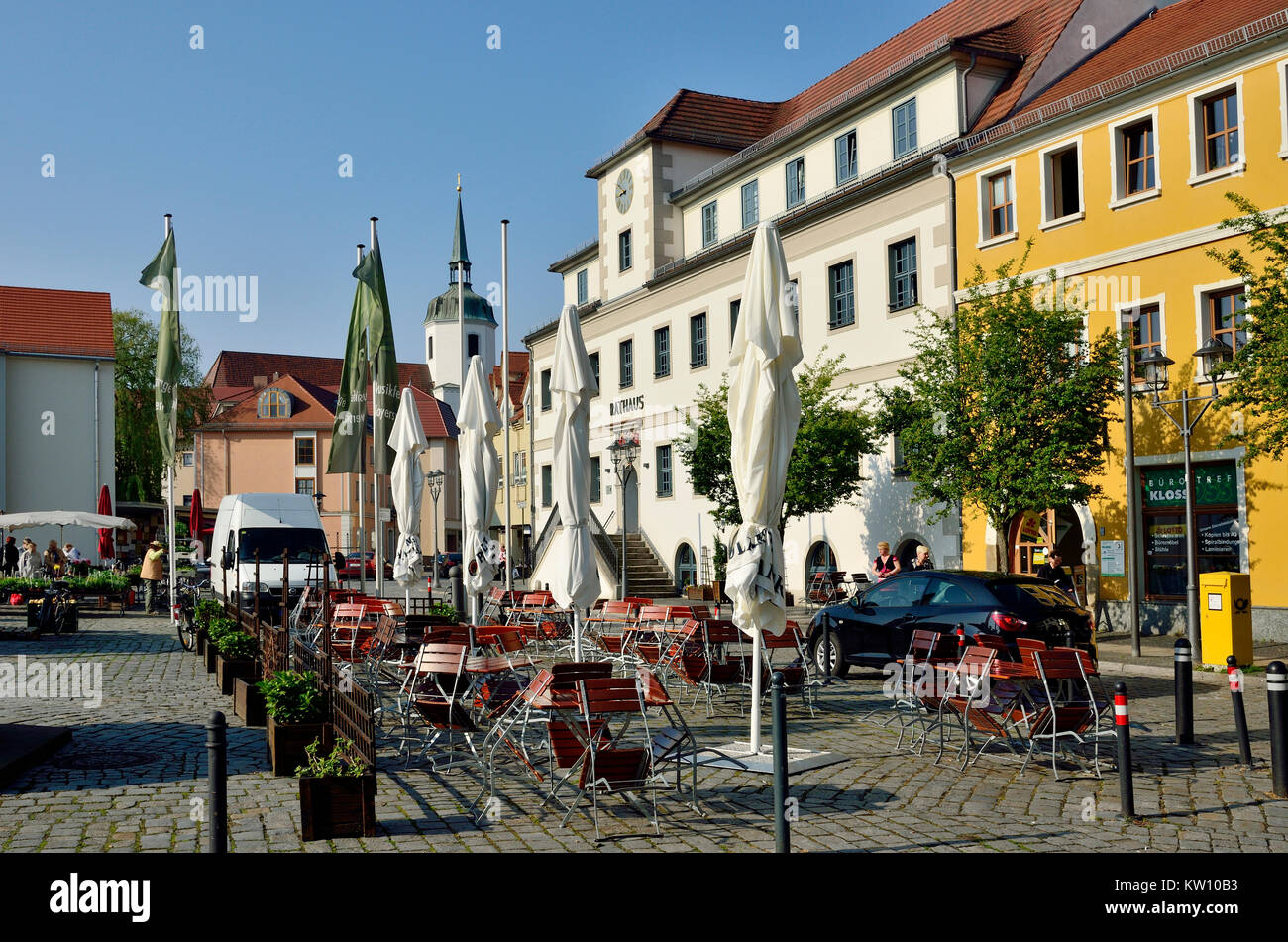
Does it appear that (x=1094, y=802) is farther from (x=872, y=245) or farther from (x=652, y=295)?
(x=652, y=295)

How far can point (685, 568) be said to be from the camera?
3575cm

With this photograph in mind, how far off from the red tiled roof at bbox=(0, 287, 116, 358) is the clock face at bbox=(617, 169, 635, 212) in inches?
1167

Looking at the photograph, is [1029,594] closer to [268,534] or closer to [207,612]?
[207,612]

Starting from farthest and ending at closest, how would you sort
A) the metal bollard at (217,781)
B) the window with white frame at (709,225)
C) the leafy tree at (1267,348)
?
1. the window with white frame at (709,225)
2. the leafy tree at (1267,348)
3. the metal bollard at (217,781)

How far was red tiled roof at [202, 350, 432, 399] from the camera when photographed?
4067 inches

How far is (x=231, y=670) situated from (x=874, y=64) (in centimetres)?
2664

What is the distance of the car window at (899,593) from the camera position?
14.1 meters

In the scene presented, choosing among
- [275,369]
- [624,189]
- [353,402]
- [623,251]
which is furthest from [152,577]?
[275,369]

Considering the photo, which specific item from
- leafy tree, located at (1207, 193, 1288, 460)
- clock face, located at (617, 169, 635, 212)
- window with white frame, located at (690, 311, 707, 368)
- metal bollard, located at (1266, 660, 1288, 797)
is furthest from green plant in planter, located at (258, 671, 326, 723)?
clock face, located at (617, 169, 635, 212)

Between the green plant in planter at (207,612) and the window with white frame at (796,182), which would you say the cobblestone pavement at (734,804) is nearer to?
the green plant in planter at (207,612)

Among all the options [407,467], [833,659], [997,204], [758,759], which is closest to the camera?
[758,759]

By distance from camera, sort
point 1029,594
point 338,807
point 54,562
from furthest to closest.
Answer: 1. point 54,562
2. point 1029,594
3. point 338,807

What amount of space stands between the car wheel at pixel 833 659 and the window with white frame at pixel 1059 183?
12326 mm

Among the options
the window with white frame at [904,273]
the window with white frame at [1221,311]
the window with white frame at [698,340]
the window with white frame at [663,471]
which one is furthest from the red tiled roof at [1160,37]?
the window with white frame at [663,471]
